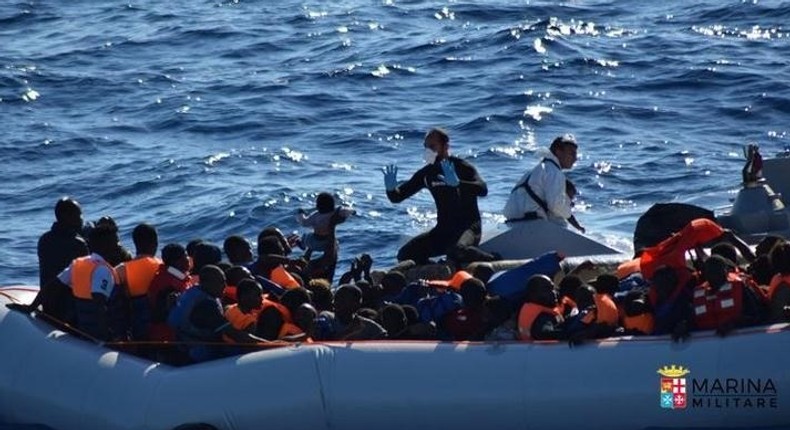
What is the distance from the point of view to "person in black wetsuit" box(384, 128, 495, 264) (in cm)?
1530

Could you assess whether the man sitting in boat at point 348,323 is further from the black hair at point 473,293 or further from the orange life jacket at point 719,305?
the orange life jacket at point 719,305

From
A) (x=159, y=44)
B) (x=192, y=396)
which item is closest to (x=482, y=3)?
(x=159, y=44)

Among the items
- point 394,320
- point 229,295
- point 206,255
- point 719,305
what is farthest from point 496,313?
point 206,255

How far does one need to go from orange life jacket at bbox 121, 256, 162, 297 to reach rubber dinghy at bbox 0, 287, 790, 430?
51 centimetres

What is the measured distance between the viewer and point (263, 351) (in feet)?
41.5

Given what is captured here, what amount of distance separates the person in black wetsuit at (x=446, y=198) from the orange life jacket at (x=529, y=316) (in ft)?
8.92

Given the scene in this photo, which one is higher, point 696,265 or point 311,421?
point 696,265

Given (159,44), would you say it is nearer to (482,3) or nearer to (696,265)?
(482,3)

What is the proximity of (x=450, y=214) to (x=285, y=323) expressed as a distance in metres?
2.99

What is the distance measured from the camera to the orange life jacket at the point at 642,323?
12.3 meters

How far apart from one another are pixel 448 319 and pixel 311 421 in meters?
1.27

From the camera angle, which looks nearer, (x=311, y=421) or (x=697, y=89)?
(x=311, y=421)

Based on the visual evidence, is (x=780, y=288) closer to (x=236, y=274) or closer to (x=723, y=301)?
(x=723, y=301)

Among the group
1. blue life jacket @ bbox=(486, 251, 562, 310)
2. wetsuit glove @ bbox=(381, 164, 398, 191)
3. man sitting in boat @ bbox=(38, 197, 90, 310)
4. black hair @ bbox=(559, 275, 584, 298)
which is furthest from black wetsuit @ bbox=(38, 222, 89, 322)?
Answer: black hair @ bbox=(559, 275, 584, 298)
